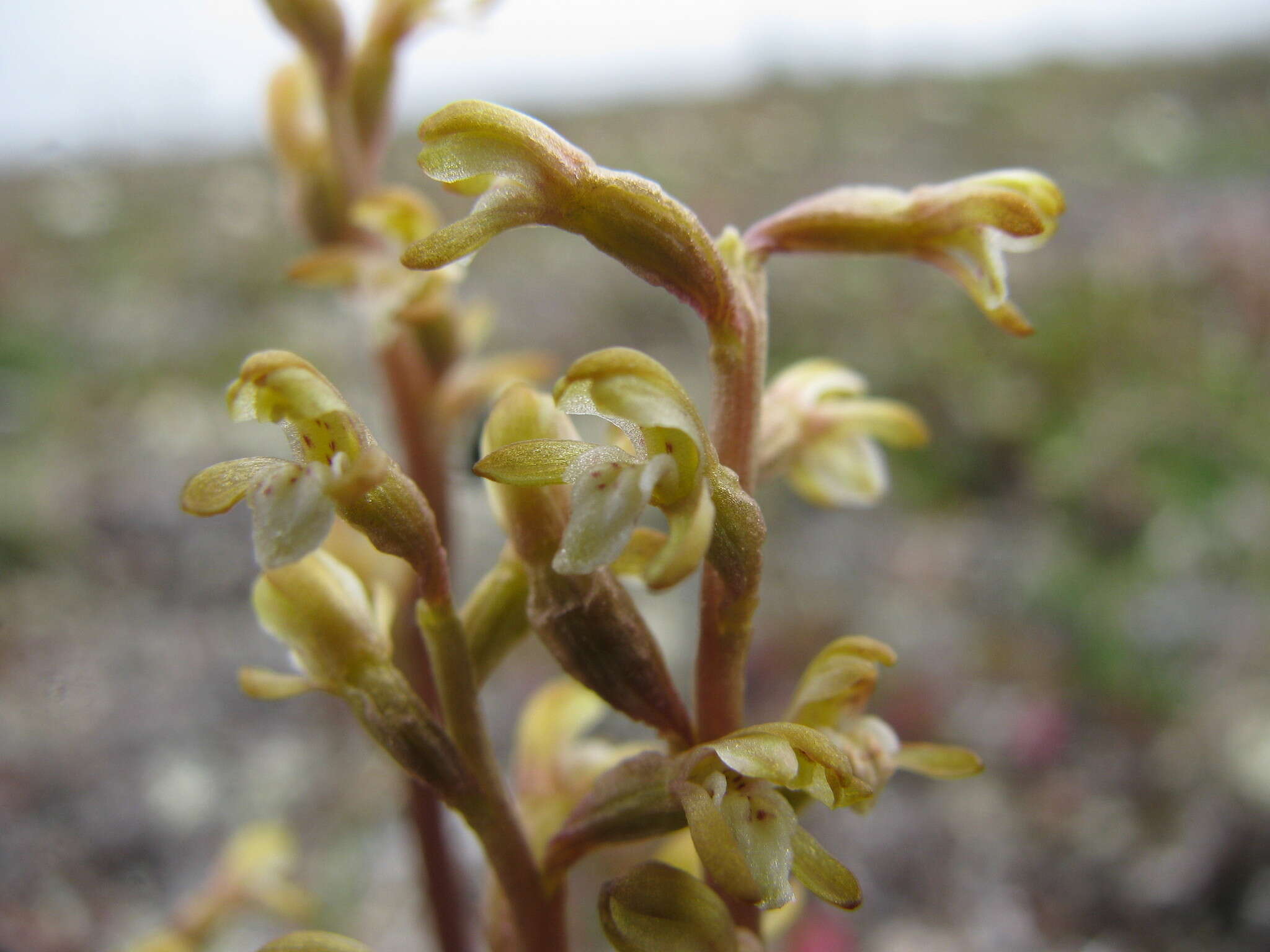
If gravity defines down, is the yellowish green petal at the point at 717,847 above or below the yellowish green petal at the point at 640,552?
below

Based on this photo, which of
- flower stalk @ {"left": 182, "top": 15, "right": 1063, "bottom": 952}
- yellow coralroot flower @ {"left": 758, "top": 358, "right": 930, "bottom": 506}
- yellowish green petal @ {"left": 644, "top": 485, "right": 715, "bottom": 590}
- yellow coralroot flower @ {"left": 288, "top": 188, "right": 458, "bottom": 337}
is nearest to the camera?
yellowish green petal @ {"left": 644, "top": 485, "right": 715, "bottom": 590}

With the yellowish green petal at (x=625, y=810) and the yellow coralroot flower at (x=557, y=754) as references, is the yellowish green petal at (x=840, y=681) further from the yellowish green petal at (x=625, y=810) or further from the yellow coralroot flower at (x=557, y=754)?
the yellow coralroot flower at (x=557, y=754)

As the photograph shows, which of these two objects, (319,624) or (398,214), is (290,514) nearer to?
(319,624)

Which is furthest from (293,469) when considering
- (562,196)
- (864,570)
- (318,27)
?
(864,570)

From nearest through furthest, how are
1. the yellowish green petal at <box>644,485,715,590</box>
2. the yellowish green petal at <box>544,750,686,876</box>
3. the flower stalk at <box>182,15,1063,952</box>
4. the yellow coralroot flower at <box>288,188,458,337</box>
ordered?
the yellowish green petal at <box>644,485,715,590</box> < the flower stalk at <box>182,15,1063,952</box> < the yellowish green petal at <box>544,750,686,876</box> < the yellow coralroot flower at <box>288,188,458,337</box>

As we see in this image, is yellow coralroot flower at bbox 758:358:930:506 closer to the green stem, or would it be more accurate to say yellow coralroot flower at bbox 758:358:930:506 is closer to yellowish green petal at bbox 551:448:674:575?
the green stem

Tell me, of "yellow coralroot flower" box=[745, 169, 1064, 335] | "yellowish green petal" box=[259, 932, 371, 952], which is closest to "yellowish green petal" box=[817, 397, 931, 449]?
"yellow coralroot flower" box=[745, 169, 1064, 335]

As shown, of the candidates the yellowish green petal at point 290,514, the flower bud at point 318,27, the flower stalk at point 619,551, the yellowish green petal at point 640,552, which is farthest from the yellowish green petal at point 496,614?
the flower bud at point 318,27
